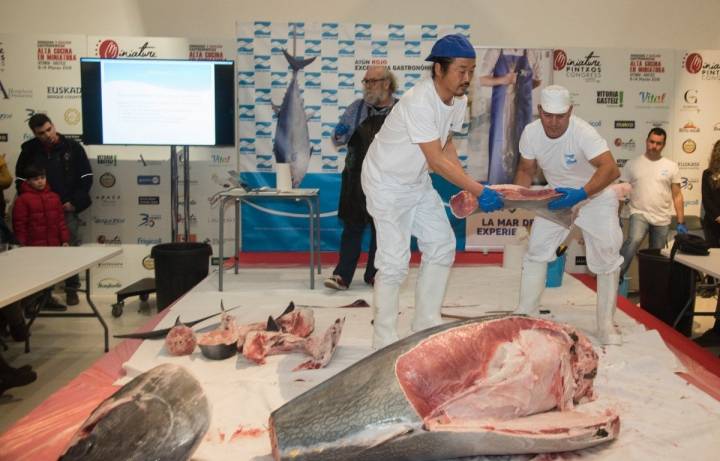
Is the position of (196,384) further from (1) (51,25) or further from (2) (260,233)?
(1) (51,25)

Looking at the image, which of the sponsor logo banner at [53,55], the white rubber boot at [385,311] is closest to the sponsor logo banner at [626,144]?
the white rubber boot at [385,311]

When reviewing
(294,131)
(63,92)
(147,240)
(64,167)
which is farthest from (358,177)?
(63,92)

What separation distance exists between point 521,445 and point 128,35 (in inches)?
258

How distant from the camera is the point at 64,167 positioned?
20.9 feet

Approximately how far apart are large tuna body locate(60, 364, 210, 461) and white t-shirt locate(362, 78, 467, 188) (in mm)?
1824

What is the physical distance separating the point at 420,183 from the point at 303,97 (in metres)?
3.62

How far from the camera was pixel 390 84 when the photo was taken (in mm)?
5070

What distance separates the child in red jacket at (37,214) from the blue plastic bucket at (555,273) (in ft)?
14.5

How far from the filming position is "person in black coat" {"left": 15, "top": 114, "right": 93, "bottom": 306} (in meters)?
6.14

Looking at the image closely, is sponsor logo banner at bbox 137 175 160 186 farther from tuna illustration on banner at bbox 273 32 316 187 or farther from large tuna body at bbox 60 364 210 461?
large tuna body at bbox 60 364 210 461

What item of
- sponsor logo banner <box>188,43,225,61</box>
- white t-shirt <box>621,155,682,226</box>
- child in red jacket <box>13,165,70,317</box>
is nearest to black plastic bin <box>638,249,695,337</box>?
white t-shirt <box>621,155,682,226</box>

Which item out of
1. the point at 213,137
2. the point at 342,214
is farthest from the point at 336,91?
the point at 342,214

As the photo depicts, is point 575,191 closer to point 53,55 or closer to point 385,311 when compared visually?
point 385,311

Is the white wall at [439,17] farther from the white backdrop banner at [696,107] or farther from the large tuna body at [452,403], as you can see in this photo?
the large tuna body at [452,403]
